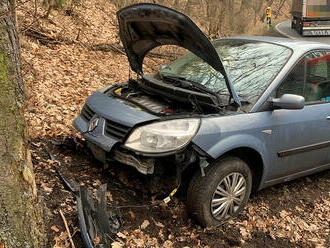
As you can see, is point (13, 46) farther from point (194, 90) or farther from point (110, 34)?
point (110, 34)

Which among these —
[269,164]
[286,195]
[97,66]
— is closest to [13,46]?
[269,164]

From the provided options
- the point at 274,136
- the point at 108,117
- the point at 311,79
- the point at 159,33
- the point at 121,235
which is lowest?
the point at 121,235

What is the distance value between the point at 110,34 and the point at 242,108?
8374 millimetres

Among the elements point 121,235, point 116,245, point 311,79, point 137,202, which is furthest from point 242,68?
point 116,245

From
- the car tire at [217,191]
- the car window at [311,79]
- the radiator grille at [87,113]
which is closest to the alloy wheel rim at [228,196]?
the car tire at [217,191]

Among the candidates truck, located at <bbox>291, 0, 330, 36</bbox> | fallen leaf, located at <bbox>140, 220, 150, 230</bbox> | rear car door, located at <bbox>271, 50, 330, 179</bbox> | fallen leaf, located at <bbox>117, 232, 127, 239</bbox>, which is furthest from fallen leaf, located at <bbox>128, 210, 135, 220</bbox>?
truck, located at <bbox>291, 0, 330, 36</bbox>

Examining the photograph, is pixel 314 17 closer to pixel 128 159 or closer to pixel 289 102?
pixel 289 102

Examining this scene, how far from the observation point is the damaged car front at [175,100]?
3.29 metres

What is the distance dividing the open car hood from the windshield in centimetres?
39

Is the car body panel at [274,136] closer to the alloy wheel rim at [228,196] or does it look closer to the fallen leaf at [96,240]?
the alloy wheel rim at [228,196]

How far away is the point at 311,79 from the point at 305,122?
585 mm

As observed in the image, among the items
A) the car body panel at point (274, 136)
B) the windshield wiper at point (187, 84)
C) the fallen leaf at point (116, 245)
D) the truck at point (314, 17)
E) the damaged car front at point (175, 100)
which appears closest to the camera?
the fallen leaf at point (116, 245)

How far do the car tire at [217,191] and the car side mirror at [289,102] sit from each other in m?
0.70

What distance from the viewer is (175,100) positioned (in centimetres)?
395
